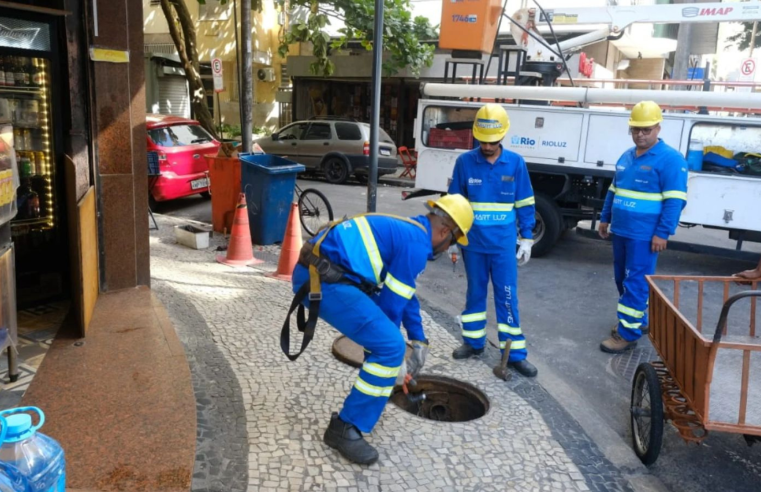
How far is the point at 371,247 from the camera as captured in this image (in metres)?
3.29

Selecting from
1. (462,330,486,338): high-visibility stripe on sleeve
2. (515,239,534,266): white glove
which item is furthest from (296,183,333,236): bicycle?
(462,330,486,338): high-visibility stripe on sleeve

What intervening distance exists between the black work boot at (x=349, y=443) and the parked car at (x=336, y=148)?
1224 cm

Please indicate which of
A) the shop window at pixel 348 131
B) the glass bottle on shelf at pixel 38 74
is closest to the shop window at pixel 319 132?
the shop window at pixel 348 131

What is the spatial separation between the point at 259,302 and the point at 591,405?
2.99m

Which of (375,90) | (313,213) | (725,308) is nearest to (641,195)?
(725,308)

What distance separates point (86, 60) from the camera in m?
5.04

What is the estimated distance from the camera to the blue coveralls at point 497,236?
188 inches

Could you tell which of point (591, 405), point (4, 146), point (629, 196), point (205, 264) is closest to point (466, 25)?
point (629, 196)

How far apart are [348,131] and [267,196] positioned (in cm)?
817

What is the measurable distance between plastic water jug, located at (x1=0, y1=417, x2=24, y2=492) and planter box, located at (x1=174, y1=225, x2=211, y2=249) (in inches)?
239

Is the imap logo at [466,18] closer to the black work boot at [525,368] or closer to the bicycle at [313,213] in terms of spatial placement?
the bicycle at [313,213]

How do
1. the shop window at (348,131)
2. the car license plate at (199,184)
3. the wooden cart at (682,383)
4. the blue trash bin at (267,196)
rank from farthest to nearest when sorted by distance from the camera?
the shop window at (348,131)
the car license plate at (199,184)
the blue trash bin at (267,196)
the wooden cart at (682,383)

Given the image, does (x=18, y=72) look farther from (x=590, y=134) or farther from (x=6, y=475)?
(x=590, y=134)

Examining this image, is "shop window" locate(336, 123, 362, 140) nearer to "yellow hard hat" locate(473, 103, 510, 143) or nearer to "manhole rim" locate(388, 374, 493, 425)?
"yellow hard hat" locate(473, 103, 510, 143)
